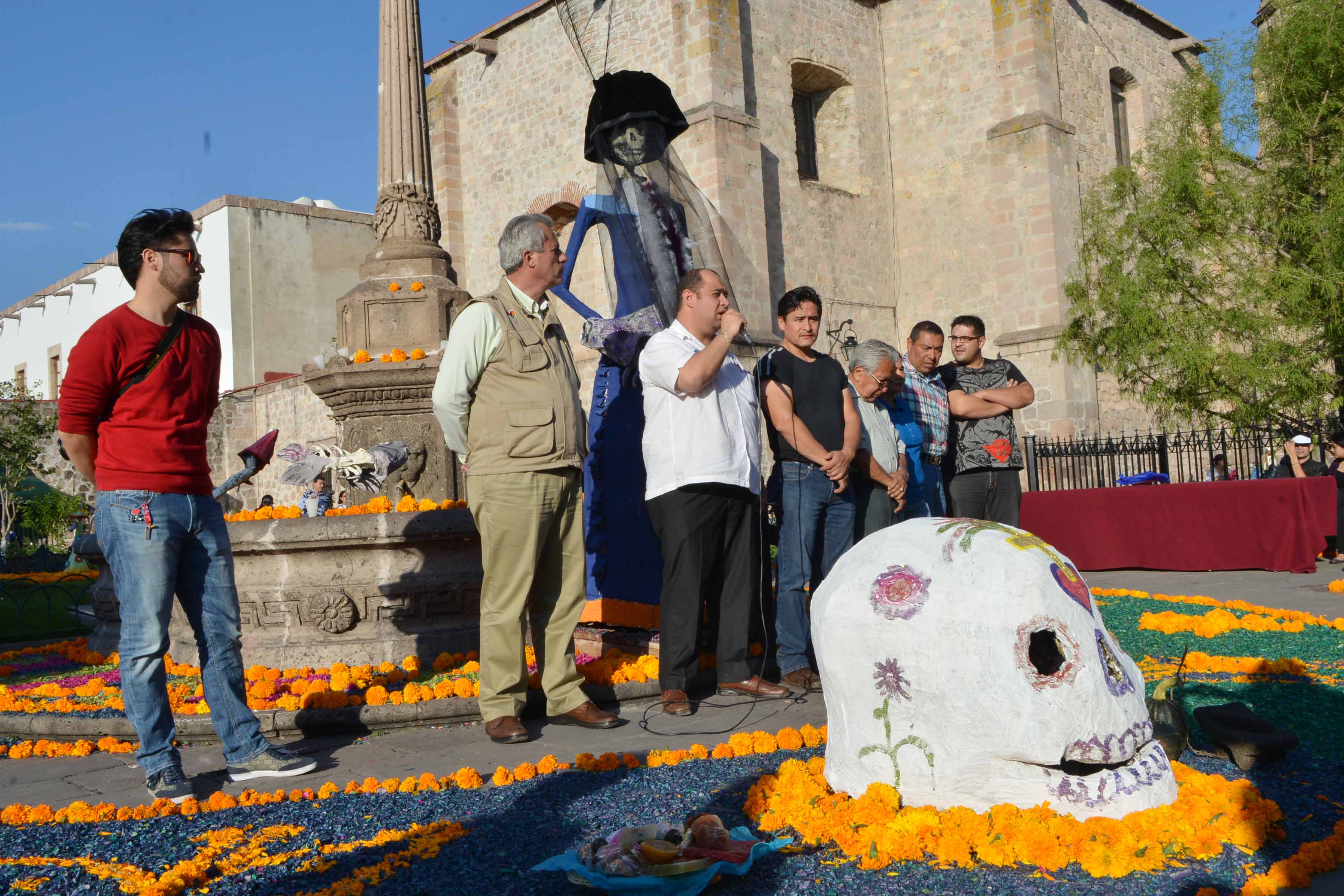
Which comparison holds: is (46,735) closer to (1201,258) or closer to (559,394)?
(559,394)

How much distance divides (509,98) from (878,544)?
73.5ft

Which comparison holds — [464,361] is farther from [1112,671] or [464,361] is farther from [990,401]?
[990,401]

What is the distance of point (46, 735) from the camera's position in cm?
476

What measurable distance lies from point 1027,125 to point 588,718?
18869 millimetres

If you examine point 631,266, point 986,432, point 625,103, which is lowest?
point 986,432

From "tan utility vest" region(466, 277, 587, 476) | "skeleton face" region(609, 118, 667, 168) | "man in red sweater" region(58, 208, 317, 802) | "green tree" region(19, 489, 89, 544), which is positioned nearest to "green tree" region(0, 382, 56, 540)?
"green tree" region(19, 489, 89, 544)

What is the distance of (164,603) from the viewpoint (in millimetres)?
3615

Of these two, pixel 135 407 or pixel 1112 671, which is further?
pixel 135 407

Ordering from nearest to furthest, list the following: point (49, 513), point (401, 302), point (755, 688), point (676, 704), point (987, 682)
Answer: point (987, 682) < point (676, 704) < point (755, 688) < point (401, 302) < point (49, 513)

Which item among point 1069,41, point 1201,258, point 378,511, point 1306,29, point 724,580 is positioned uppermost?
point 1069,41

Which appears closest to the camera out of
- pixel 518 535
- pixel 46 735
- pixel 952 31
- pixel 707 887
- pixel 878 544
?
pixel 707 887

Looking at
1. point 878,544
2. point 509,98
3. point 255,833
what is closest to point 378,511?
point 255,833

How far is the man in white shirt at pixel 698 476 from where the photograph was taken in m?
4.63

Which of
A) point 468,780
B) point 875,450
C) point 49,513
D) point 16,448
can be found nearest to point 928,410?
point 875,450
